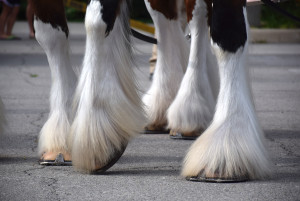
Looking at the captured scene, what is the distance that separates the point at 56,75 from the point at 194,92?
1.05 m

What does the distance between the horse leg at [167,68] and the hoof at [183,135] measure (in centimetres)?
25

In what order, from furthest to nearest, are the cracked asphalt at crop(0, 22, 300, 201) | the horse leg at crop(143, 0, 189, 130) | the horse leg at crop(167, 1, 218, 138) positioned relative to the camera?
the horse leg at crop(143, 0, 189, 130)
the horse leg at crop(167, 1, 218, 138)
the cracked asphalt at crop(0, 22, 300, 201)

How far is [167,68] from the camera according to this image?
4734 mm

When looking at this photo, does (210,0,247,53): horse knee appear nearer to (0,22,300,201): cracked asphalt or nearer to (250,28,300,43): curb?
(0,22,300,201): cracked asphalt

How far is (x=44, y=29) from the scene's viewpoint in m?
3.70

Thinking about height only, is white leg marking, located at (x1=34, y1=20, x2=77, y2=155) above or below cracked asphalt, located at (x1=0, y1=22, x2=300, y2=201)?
above

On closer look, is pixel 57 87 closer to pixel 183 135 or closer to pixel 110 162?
pixel 110 162

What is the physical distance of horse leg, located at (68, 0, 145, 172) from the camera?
A: 10.8 feet

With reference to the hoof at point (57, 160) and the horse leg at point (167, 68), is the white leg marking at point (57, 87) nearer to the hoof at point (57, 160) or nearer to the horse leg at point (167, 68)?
the hoof at point (57, 160)

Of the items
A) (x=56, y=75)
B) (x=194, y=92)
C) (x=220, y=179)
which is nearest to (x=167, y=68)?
(x=194, y=92)

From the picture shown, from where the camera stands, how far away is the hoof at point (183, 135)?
4.46m

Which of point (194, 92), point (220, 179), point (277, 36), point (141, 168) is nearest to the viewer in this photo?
point (220, 179)

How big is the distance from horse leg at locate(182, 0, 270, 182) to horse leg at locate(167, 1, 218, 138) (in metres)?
1.12

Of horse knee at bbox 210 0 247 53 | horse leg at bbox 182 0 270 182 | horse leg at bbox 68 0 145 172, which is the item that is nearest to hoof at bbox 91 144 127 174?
horse leg at bbox 68 0 145 172
